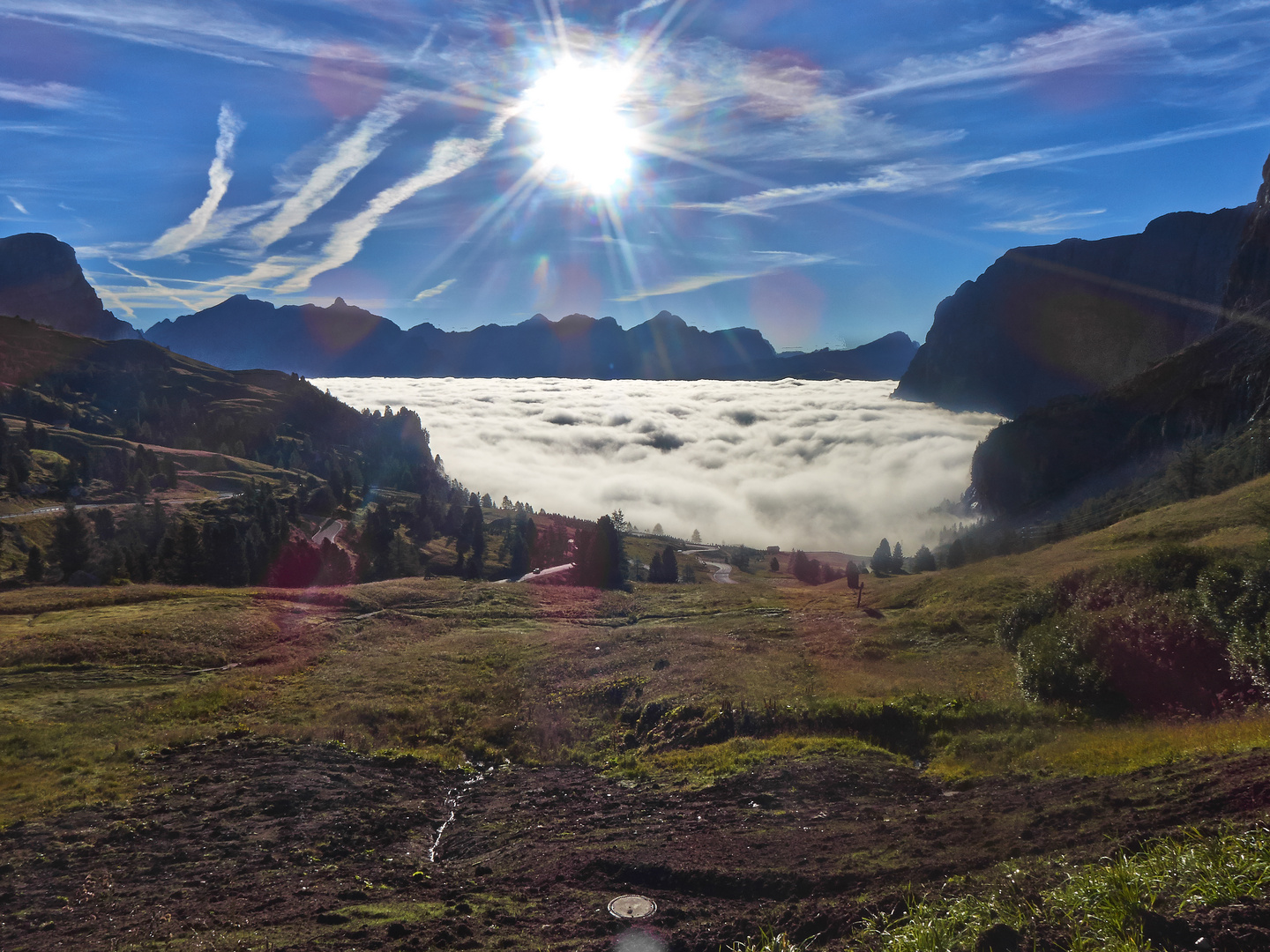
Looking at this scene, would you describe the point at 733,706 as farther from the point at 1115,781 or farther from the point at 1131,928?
the point at 1131,928

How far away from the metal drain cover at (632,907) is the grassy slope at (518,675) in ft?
33.7

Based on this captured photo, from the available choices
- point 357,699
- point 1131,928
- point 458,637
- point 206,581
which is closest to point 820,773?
point 1131,928

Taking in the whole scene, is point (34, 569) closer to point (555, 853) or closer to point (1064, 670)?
point (555, 853)

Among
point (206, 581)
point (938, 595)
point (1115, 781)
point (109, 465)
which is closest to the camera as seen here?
point (1115, 781)

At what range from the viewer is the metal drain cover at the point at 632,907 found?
42.0 ft

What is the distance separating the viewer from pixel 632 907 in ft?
43.1

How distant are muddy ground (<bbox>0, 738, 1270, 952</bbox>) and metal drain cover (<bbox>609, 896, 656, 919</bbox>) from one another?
21cm

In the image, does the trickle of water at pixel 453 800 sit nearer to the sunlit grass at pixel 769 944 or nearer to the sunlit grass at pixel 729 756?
the sunlit grass at pixel 729 756

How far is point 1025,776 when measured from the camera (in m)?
18.3

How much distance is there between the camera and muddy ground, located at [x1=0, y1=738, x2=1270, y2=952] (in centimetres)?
1197

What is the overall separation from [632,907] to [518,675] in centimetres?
3094

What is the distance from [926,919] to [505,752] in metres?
23.5

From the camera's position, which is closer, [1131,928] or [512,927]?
[1131,928]

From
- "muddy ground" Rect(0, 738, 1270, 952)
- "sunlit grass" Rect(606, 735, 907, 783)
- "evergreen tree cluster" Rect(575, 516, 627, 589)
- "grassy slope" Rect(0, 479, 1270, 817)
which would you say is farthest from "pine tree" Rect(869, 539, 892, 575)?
"muddy ground" Rect(0, 738, 1270, 952)
